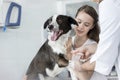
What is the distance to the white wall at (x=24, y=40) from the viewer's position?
4.10 feet

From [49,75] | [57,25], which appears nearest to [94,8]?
[57,25]

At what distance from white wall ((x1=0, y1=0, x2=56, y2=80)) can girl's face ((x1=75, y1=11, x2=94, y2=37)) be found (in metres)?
0.14

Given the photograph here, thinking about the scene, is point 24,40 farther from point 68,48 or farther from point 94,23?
point 94,23

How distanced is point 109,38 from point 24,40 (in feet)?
1.41

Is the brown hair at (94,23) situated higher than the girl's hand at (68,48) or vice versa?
the brown hair at (94,23)

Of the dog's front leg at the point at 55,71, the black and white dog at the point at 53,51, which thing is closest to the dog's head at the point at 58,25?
the black and white dog at the point at 53,51

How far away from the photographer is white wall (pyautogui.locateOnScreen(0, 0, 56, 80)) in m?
1.25

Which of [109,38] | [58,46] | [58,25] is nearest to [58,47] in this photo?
[58,46]

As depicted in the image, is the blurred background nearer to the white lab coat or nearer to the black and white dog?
the black and white dog

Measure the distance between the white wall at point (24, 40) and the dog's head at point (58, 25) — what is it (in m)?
0.07

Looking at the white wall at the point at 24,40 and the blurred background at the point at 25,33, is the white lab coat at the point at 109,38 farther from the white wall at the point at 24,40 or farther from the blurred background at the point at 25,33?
the white wall at the point at 24,40

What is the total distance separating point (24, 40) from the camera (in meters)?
1.28

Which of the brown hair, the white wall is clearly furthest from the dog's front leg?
the brown hair

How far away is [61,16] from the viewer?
1.24 meters
